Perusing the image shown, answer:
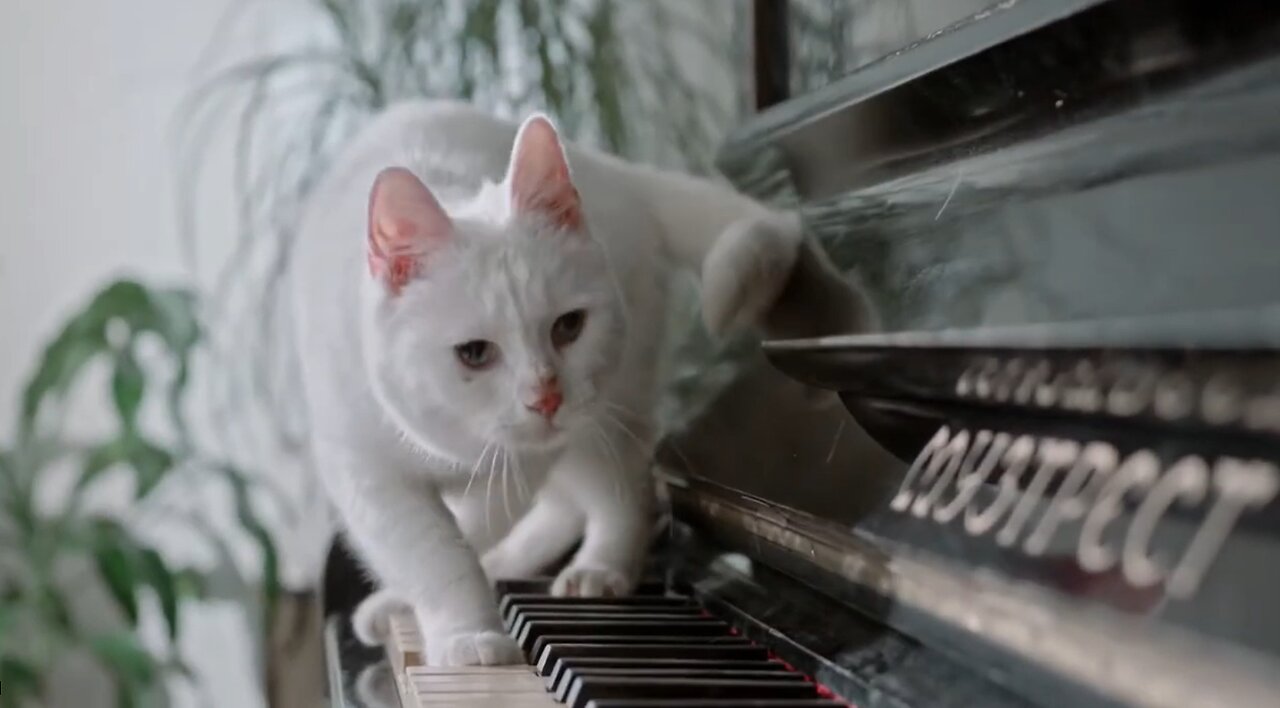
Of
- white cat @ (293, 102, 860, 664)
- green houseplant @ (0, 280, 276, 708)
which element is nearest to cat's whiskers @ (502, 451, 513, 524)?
white cat @ (293, 102, 860, 664)

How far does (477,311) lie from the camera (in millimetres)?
798

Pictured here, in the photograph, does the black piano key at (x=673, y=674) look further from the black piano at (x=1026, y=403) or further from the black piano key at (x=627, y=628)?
the black piano key at (x=627, y=628)

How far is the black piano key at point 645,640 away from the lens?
71 centimetres

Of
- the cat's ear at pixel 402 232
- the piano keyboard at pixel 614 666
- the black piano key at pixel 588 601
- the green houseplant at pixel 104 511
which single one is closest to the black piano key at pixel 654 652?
the piano keyboard at pixel 614 666

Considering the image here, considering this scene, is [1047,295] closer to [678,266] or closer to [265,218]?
[678,266]

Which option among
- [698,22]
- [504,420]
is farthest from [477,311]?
[698,22]

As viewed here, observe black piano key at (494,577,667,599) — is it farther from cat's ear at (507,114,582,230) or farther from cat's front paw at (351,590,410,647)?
cat's ear at (507,114,582,230)

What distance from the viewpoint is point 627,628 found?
754mm

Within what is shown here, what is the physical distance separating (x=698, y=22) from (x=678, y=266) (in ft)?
1.83

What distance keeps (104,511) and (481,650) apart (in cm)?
104

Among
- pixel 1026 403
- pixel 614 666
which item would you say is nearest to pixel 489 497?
pixel 614 666

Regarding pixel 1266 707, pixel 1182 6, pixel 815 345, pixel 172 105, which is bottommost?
pixel 1266 707

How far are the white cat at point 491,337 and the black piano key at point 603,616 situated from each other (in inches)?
0.9

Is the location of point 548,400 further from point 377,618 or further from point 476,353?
point 377,618
